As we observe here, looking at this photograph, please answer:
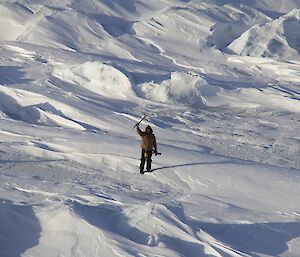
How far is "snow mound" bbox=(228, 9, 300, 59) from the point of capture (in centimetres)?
1973

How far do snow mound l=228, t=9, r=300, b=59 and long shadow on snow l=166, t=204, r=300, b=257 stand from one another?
1344 cm

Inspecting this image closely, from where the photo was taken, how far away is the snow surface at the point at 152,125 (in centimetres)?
611

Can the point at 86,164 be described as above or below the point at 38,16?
below

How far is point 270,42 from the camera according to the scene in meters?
19.8

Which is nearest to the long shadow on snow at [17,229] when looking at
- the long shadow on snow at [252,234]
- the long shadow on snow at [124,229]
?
the long shadow on snow at [124,229]

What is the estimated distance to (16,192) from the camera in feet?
25.2

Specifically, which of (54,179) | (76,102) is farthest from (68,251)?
(76,102)

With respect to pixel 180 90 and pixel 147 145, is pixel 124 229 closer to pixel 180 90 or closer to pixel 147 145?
pixel 147 145

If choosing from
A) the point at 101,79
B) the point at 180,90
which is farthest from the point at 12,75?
the point at 180,90

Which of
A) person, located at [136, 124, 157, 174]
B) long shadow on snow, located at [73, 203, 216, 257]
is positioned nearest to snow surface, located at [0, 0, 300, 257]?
long shadow on snow, located at [73, 203, 216, 257]

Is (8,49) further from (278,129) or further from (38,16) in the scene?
(278,129)

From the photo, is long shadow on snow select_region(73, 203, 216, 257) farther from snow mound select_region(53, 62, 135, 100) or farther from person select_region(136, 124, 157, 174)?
snow mound select_region(53, 62, 135, 100)

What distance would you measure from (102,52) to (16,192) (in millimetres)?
11860

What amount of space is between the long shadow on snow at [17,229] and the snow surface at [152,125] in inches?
0.7
